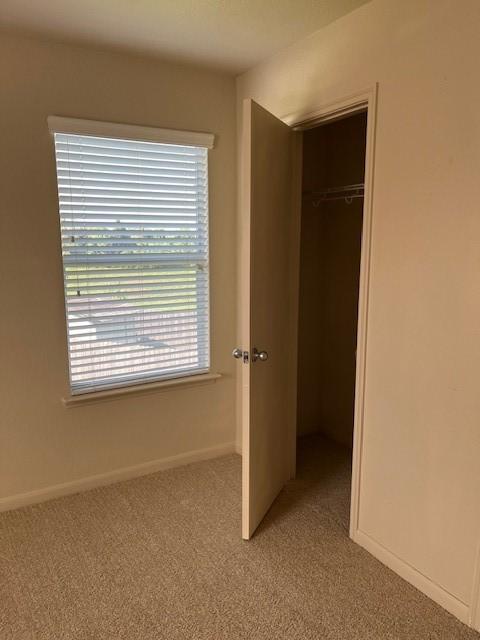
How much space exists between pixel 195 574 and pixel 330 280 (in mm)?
2169

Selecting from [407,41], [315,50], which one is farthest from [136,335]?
[407,41]

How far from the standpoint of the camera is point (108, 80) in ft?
8.59

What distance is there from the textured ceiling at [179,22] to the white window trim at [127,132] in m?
0.39

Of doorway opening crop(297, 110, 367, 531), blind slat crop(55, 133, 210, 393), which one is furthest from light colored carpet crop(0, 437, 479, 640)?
blind slat crop(55, 133, 210, 393)

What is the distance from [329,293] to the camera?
3549 millimetres

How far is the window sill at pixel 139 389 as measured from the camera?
277cm

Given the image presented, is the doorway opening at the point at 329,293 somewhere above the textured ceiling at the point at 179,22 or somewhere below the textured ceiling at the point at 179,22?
below

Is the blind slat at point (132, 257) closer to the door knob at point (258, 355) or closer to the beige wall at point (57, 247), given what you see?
the beige wall at point (57, 247)

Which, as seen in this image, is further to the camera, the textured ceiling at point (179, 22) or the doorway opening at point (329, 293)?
the doorway opening at point (329, 293)

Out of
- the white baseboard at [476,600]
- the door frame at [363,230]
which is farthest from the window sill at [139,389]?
the white baseboard at [476,600]

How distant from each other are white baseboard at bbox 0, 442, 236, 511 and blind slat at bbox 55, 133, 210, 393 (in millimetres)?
563

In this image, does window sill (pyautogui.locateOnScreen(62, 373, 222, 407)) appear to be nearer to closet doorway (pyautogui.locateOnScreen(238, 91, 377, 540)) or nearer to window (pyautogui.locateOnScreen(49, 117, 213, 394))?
window (pyautogui.locateOnScreen(49, 117, 213, 394))

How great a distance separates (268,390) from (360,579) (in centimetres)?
96

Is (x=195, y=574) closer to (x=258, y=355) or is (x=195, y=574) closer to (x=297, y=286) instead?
(x=258, y=355)
